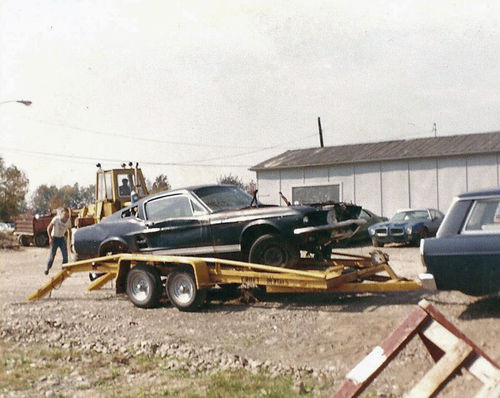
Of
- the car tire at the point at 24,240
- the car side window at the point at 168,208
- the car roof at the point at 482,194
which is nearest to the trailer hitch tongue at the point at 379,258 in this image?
the car roof at the point at 482,194

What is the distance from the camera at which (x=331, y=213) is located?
377 inches

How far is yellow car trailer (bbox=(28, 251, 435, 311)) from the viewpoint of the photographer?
8508 millimetres

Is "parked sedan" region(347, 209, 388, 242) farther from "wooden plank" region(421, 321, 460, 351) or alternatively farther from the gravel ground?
"wooden plank" region(421, 321, 460, 351)

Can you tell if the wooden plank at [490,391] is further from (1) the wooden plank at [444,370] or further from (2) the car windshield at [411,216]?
(2) the car windshield at [411,216]

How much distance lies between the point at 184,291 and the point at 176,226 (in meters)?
1.20

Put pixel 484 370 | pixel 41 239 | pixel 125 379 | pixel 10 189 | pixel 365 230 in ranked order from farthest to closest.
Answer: pixel 10 189 → pixel 41 239 → pixel 365 230 → pixel 125 379 → pixel 484 370

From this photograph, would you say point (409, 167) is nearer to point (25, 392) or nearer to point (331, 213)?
point (331, 213)

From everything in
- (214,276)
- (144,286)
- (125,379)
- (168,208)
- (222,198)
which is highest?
(222,198)

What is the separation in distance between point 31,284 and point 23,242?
60.9ft

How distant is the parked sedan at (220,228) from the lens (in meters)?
9.37

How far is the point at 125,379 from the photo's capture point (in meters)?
5.98

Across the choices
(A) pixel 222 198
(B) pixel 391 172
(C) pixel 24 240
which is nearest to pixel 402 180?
(B) pixel 391 172

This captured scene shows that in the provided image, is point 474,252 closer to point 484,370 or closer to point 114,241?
point 484,370

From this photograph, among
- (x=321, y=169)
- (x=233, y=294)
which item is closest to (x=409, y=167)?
(x=321, y=169)
